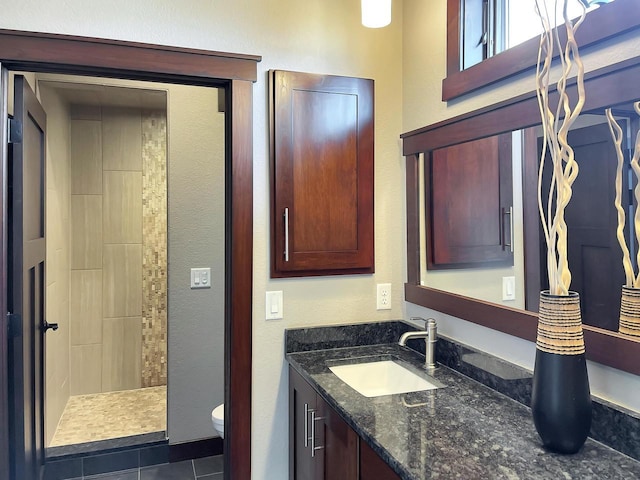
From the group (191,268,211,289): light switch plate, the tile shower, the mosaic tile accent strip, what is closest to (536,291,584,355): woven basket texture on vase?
(191,268,211,289): light switch plate

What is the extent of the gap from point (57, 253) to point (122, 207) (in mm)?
744

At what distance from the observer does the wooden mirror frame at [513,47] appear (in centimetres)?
115

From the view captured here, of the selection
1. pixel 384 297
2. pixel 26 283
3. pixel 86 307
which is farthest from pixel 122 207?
pixel 384 297

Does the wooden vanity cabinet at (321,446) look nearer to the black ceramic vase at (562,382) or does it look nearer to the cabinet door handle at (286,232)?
the black ceramic vase at (562,382)

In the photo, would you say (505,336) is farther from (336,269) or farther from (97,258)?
(97,258)

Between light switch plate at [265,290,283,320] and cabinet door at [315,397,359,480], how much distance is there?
479mm

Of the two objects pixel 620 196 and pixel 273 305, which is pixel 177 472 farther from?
pixel 620 196

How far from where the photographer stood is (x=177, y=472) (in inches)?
107

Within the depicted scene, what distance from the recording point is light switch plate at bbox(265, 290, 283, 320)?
2004 mm

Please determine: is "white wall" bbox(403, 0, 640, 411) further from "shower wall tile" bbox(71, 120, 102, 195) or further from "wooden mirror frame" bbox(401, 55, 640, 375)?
"shower wall tile" bbox(71, 120, 102, 195)

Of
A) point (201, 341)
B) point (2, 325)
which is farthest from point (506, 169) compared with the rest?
point (201, 341)

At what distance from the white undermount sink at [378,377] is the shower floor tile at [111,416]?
1848 millimetres

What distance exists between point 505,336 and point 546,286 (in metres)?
0.24

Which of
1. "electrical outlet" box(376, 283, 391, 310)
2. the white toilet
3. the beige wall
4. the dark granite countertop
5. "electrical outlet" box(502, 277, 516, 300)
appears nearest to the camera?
the dark granite countertop
